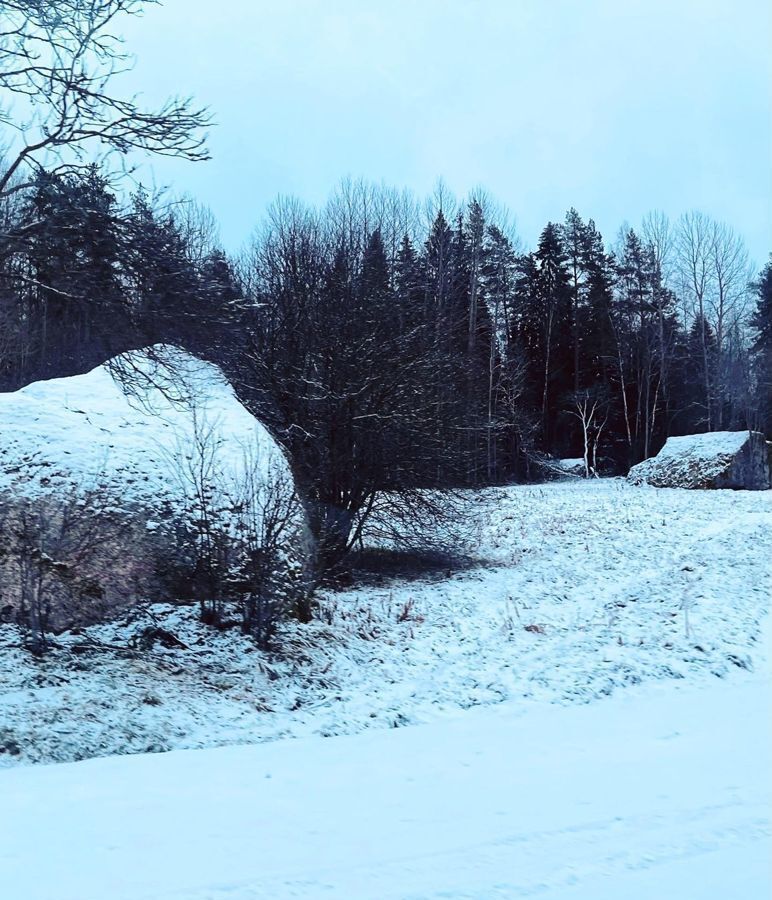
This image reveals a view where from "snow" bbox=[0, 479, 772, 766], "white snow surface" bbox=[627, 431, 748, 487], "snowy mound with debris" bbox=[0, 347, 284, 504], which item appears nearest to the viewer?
"snow" bbox=[0, 479, 772, 766]

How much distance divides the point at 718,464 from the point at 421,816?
75.0 feet

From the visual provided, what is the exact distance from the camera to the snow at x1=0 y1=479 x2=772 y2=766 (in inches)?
250

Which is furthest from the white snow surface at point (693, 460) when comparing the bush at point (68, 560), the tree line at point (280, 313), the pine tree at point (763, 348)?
the bush at point (68, 560)

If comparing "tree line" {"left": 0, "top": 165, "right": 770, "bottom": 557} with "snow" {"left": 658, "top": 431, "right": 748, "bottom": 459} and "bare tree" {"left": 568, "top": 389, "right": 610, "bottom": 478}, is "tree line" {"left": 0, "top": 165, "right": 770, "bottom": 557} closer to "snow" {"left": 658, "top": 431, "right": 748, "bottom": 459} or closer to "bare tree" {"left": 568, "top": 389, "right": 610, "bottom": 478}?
"bare tree" {"left": 568, "top": 389, "right": 610, "bottom": 478}

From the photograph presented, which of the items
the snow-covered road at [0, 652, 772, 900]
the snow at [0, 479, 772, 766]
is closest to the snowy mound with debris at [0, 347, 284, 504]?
the snow at [0, 479, 772, 766]

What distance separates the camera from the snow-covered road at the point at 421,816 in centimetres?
368

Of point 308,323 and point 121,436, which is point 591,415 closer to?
→ point 308,323

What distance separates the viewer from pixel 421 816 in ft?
14.7

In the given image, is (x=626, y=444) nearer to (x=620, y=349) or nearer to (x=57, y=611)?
Answer: (x=620, y=349)

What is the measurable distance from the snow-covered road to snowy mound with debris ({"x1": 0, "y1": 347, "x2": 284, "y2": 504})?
3372 millimetres

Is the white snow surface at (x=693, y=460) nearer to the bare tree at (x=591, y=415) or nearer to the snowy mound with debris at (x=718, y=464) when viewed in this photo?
the snowy mound with debris at (x=718, y=464)

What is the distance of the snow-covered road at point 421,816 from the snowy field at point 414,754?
0.06ft

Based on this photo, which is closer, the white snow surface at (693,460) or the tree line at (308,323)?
the tree line at (308,323)

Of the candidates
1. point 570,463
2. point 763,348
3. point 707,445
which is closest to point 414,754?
point 707,445
